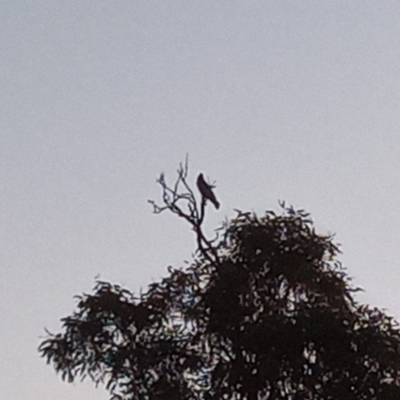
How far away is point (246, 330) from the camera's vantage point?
106 feet

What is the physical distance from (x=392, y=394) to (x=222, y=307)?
502 centimetres

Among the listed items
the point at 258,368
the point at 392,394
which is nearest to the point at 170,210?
the point at 258,368

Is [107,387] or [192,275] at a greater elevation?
[192,275]

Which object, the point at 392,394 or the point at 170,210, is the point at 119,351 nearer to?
the point at 170,210

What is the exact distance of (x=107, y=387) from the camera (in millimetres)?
→ 33281

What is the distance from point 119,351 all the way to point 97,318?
107 centimetres

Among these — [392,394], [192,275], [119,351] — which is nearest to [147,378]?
[119,351]

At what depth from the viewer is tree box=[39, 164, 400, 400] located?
1246 inches

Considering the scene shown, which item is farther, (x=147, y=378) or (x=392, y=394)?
(x=147, y=378)

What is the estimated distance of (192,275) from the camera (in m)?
34.5

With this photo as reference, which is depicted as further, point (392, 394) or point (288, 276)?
point (288, 276)

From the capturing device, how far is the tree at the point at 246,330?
31641 millimetres

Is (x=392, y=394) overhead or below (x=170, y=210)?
below

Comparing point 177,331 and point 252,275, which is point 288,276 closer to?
point 252,275
